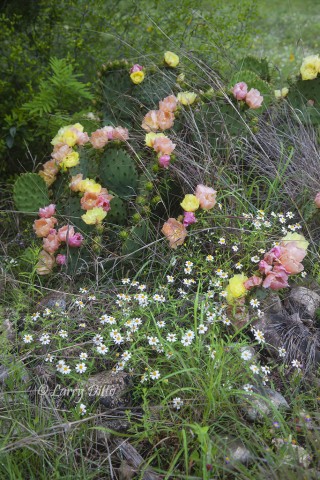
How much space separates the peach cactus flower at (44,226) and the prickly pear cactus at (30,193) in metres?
0.26

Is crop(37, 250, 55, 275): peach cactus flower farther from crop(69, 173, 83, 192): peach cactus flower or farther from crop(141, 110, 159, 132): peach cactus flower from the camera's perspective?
crop(141, 110, 159, 132): peach cactus flower

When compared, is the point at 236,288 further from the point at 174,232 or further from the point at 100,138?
the point at 100,138

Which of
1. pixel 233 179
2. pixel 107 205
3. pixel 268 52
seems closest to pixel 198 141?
pixel 233 179

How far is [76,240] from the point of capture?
94.6 inches

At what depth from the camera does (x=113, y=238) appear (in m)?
2.65

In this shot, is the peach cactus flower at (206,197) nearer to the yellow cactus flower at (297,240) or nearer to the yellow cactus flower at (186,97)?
the yellow cactus flower at (297,240)

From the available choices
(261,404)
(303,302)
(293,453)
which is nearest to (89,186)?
(303,302)

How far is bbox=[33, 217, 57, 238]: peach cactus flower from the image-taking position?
2484 millimetres

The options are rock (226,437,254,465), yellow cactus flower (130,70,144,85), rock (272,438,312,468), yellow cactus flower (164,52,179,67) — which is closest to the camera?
rock (272,438,312,468)

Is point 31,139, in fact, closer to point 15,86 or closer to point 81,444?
point 15,86

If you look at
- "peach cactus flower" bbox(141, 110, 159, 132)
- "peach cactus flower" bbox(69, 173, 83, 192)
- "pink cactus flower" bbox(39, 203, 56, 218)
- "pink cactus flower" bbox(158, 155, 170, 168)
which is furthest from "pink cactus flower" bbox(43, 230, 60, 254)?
"peach cactus flower" bbox(141, 110, 159, 132)

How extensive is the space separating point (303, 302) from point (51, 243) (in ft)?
3.51

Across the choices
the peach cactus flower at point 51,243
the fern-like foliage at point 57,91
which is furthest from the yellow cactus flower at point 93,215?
the fern-like foliage at point 57,91

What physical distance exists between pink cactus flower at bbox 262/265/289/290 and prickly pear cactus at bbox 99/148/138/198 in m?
0.82
